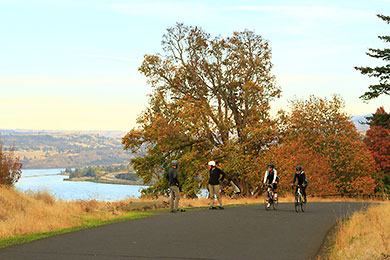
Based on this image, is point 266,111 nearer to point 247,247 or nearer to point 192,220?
point 192,220

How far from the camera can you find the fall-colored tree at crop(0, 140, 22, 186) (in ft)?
69.5

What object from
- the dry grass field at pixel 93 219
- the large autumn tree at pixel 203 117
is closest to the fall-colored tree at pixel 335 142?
the large autumn tree at pixel 203 117

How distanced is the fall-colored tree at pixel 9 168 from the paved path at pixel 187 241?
7970 millimetres

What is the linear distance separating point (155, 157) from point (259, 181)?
334 inches

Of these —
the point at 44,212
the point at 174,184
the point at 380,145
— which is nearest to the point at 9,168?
the point at 44,212

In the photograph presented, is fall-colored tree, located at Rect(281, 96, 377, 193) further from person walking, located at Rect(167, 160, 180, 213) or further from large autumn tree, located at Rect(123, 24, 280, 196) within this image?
person walking, located at Rect(167, 160, 180, 213)

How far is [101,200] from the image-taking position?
22.6 meters

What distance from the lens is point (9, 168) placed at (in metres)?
21.4

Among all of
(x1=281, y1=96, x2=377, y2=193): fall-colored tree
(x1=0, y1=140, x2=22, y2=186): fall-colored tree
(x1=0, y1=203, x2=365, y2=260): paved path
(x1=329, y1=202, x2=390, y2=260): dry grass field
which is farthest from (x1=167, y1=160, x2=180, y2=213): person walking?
(x1=281, y1=96, x2=377, y2=193): fall-colored tree

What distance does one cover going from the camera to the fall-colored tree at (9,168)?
834 inches

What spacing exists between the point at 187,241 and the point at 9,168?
40.9ft

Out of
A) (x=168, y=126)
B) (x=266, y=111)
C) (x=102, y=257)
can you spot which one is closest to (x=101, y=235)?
(x=102, y=257)

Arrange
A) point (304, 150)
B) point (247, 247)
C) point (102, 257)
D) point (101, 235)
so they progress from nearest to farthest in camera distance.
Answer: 1. point (102, 257)
2. point (247, 247)
3. point (101, 235)
4. point (304, 150)

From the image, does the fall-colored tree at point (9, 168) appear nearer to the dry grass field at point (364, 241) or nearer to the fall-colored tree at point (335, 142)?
the dry grass field at point (364, 241)
